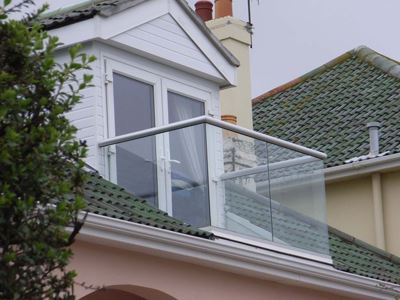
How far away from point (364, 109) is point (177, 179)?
32.2 ft

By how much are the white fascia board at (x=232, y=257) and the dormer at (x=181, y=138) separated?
8.7 inches

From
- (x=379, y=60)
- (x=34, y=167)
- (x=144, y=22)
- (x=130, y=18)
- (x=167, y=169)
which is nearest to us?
(x=34, y=167)

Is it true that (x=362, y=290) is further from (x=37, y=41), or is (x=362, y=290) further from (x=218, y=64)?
(x=37, y=41)

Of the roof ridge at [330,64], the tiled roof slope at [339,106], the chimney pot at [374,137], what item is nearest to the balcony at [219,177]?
the chimney pot at [374,137]

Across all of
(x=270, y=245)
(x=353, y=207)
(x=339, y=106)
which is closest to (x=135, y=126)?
(x=270, y=245)

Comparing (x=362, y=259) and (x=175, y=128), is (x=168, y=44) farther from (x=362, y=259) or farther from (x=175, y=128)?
(x=362, y=259)

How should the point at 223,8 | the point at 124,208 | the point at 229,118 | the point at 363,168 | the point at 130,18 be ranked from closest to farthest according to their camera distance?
the point at 124,208 < the point at 130,18 < the point at 229,118 < the point at 363,168 < the point at 223,8

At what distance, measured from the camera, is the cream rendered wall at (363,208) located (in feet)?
71.1

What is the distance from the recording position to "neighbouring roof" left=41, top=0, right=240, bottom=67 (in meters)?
16.1

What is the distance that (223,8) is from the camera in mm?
22125

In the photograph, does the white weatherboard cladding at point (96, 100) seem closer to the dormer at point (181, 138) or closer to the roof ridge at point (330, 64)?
the dormer at point (181, 138)

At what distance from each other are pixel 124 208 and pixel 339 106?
11435 millimetres

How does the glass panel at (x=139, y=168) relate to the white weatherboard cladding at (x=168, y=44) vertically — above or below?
below

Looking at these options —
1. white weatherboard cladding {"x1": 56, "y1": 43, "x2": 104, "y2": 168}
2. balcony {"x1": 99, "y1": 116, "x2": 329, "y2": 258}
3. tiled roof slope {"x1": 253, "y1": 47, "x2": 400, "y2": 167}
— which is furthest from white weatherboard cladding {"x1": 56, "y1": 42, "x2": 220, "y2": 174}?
tiled roof slope {"x1": 253, "y1": 47, "x2": 400, "y2": 167}
